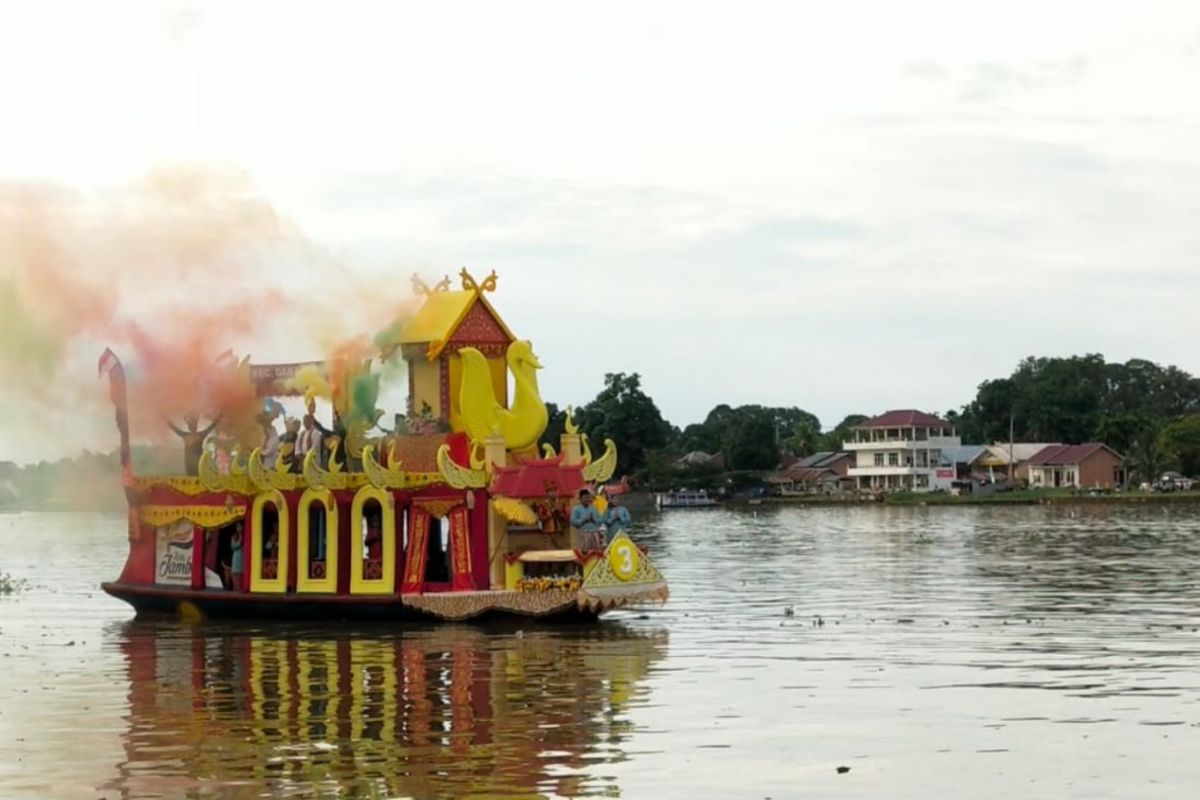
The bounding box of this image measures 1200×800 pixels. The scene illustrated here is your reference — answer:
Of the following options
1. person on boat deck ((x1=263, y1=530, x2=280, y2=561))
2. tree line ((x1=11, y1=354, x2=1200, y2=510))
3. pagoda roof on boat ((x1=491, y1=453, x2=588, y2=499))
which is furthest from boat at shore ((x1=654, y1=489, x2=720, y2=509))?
pagoda roof on boat ((x1=491, y1=453, x2=588, y2=499))

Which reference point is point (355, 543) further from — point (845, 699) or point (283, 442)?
point (845, 699)

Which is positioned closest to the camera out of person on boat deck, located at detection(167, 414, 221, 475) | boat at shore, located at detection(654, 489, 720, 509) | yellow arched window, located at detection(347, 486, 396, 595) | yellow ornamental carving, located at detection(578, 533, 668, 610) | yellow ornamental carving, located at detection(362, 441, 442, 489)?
yellow ornamental carving, located at detection(578, 533, 668, 610)

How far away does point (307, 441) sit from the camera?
38406mm

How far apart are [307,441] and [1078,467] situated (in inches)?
4920

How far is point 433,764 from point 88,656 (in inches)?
548

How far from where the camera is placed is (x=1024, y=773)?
18953 mm

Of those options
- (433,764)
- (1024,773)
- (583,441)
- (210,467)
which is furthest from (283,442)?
(1024,773)

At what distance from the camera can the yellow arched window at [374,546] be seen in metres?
36.1

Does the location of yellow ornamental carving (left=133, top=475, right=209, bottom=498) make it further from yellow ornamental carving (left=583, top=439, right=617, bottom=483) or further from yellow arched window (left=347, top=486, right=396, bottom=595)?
yellow ornamental carving (left=583, top=439, right=617, bottom=483)

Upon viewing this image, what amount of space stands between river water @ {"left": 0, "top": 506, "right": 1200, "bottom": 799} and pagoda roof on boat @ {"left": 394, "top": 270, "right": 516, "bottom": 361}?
19.3 ft

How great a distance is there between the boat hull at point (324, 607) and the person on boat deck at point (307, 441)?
283 centimetres

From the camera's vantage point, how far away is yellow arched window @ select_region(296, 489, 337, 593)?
36.6 metres

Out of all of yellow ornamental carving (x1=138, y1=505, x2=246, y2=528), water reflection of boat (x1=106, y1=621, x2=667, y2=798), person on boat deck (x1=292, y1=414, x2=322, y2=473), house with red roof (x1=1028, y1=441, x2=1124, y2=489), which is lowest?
water reflection of boat (x1=106, y1=621, x2=667, y2=798)

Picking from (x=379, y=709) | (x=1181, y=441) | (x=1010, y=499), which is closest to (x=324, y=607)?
(x=379, y=709)
